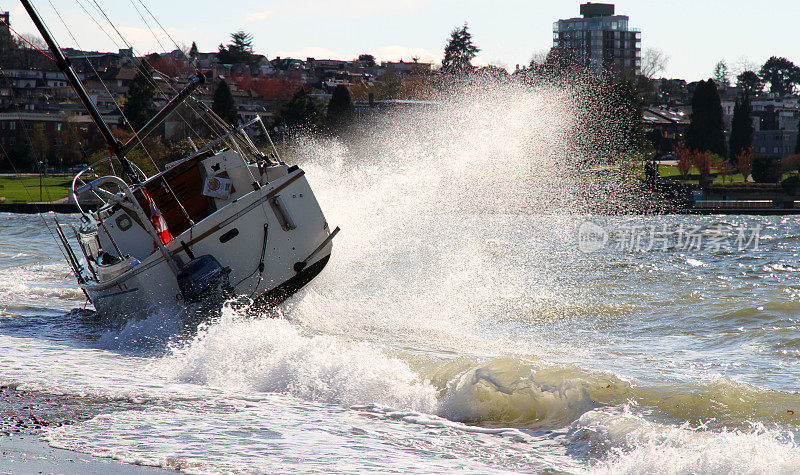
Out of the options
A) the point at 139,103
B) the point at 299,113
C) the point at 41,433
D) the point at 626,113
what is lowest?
the point at 41,433

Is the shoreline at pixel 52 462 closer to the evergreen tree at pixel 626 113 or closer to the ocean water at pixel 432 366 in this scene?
the ocean water at pixel 432 366

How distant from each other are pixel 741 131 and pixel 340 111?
54153mm

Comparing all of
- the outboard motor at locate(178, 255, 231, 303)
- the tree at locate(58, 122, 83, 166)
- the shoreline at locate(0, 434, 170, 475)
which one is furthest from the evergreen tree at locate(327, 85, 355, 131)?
the shoreline at locate(0, 434, 170, 475)

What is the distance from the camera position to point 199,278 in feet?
46.0

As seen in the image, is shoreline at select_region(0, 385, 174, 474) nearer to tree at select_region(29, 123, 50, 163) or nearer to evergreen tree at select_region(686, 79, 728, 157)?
tree at select_region(29, 123, 50, 163)

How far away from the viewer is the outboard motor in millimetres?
14006

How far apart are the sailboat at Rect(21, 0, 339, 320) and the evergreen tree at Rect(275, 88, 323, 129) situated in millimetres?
62693

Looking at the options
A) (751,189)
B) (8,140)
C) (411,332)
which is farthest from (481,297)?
(8,140)

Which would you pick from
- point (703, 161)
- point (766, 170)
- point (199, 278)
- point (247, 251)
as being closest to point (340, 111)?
point (703, 161)

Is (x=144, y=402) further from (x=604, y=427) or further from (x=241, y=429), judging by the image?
(x=604, y=427)

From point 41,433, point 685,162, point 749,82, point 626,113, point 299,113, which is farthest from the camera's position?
point 749,82

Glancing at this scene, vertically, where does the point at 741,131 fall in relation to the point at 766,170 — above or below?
above

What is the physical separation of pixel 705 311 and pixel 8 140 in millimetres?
98121

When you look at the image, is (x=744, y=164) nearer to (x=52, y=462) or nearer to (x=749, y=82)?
(x=749, y=82)
